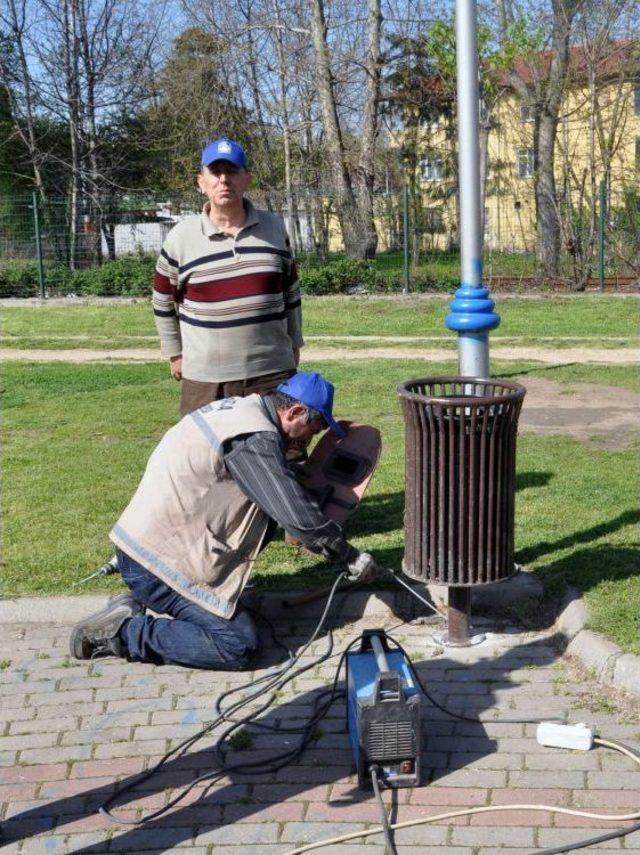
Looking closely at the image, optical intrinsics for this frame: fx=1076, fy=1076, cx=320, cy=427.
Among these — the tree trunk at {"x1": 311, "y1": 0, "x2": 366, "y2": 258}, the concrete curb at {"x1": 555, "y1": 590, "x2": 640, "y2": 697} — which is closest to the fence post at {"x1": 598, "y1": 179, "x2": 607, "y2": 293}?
the tree trunk at {"x1": 311, "y1": 0, "x2": 366, "y2": 258}

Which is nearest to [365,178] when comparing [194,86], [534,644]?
[194,86]

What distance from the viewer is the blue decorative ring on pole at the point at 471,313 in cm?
502

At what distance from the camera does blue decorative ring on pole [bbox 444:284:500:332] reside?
5016 mm

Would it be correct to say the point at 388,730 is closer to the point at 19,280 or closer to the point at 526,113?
the point at 19,280

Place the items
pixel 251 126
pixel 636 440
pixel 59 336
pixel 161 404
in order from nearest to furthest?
pixel 636 440 → pixel 161 404 → pixel 59 336 → pixel 251 126

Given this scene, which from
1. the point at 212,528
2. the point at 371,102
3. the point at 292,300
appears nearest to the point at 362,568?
the point at 212,528

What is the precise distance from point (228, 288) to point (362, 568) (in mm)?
1786

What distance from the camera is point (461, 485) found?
4336 millimetres

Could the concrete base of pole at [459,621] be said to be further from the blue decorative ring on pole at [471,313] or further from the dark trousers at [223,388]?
the dark trousers at [223,388]

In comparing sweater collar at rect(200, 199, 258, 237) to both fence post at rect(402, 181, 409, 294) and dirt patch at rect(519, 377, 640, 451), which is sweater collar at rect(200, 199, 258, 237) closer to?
dirt patch at rect(519, 377, 640, 451)

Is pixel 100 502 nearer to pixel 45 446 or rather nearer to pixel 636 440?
pixel 45 446

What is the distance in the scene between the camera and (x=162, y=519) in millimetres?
4492

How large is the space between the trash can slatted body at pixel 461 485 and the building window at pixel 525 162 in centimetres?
1878

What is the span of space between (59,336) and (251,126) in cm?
1737
